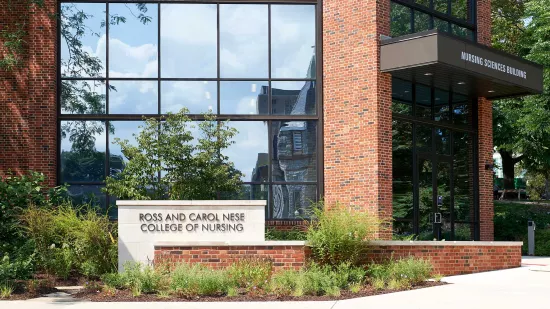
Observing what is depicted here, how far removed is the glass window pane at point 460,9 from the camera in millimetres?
22344

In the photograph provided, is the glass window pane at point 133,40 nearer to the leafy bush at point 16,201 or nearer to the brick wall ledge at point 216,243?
the leafy bush at point 16,201

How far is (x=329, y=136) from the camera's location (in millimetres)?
19781

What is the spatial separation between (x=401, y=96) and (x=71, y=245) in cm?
950

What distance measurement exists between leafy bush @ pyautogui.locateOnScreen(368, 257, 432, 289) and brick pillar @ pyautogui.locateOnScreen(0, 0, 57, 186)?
9.11 m

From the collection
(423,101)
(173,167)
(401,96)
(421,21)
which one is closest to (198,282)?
(173,167)

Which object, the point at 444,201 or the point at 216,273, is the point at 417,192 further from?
the point at 216,273

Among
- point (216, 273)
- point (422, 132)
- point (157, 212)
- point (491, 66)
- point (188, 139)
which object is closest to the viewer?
point (216, 273)

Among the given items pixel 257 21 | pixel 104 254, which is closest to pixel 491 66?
pixel 257 21

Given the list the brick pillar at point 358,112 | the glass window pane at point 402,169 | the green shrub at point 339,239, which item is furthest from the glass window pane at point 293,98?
the green shrub at point 339,239

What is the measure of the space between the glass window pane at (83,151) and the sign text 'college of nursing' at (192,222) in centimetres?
467

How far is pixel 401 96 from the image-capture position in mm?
20422

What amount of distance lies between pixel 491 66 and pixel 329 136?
179 inches

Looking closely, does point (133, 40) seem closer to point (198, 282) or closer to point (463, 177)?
point (198, 282)

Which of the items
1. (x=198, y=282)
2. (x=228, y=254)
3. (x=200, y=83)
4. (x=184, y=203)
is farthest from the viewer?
(x=200, y=83)
